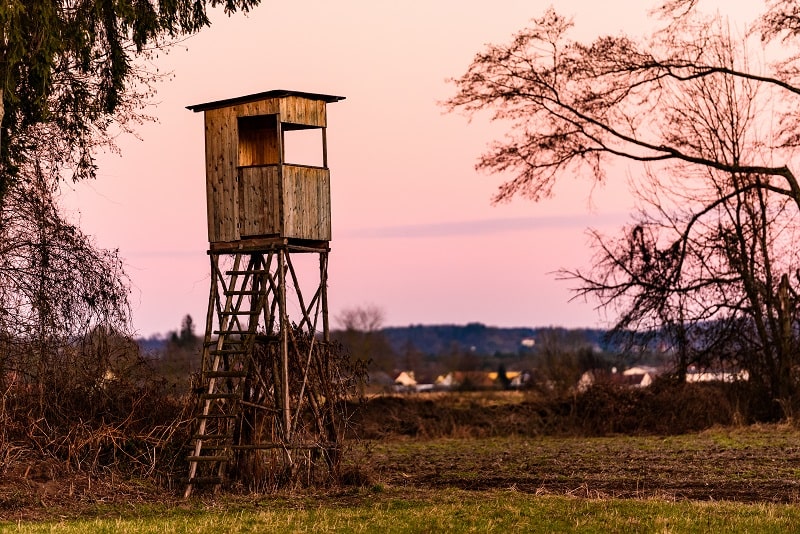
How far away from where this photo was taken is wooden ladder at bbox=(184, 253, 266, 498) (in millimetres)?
21328


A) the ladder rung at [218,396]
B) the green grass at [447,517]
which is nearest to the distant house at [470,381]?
the ladder rung at [218,396]

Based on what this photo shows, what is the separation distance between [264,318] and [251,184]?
7.83 ft

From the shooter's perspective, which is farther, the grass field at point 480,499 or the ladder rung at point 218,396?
the ladder rung at point 218,396

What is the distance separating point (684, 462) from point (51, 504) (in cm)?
1257

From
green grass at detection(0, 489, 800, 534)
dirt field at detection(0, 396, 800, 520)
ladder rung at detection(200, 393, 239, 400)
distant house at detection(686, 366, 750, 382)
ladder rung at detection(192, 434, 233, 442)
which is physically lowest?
green grass at detection(0, 489, 800, 534)

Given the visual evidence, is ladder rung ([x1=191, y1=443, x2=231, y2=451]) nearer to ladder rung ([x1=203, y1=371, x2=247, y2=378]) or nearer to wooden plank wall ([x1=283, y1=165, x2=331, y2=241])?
ladder rung ([x1=203, y1=371, x2=247, y2=378])

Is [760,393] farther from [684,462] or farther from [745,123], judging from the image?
[684,462]

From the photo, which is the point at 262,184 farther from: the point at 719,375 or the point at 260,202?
the point at 719,375

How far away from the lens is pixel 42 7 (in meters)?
20.6

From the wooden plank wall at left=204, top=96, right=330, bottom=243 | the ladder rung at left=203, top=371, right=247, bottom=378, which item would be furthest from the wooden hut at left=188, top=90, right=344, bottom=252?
the ladder rung at left=203, top=371, right=247, bottom=378

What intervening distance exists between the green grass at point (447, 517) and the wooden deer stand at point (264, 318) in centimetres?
253

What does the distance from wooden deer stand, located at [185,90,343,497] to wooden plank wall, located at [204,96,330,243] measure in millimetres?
18

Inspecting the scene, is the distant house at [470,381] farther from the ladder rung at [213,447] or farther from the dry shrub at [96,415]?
the ladder rung at [213,447]

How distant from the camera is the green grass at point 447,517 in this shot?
15.9 m
